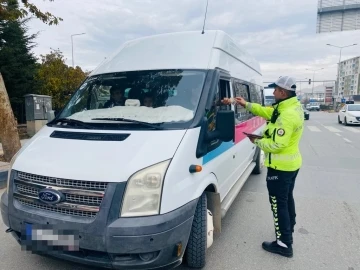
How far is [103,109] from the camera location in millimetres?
3406

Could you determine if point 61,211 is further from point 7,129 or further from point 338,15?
point 338,15

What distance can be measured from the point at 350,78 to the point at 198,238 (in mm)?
123581

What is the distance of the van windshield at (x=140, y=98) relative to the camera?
3.02 metres

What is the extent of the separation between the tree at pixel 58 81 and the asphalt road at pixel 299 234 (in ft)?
40.5

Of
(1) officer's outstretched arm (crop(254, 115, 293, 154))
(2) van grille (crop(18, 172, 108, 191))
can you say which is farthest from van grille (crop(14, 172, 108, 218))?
(1) officer's outstretched arm (crop(254, 115, 293, 154))

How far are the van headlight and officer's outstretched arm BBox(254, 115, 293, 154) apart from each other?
4.20 ft

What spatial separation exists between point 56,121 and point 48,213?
1.24 metres

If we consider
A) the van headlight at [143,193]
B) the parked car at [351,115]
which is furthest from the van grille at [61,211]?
the parked car at [351,115]

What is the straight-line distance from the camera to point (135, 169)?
2303mm

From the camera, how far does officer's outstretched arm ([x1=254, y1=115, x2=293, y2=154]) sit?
2.97 m

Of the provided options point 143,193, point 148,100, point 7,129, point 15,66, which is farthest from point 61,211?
point 15,66

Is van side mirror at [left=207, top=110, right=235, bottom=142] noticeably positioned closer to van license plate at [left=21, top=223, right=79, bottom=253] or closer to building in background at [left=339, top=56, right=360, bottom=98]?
van license plate at [left=21, top=223, right=79, bottom=253]

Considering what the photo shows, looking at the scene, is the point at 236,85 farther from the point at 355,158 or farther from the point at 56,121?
the point at 355,158

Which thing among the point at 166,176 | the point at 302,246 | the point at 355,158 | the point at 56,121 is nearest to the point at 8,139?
the point at 56,121
